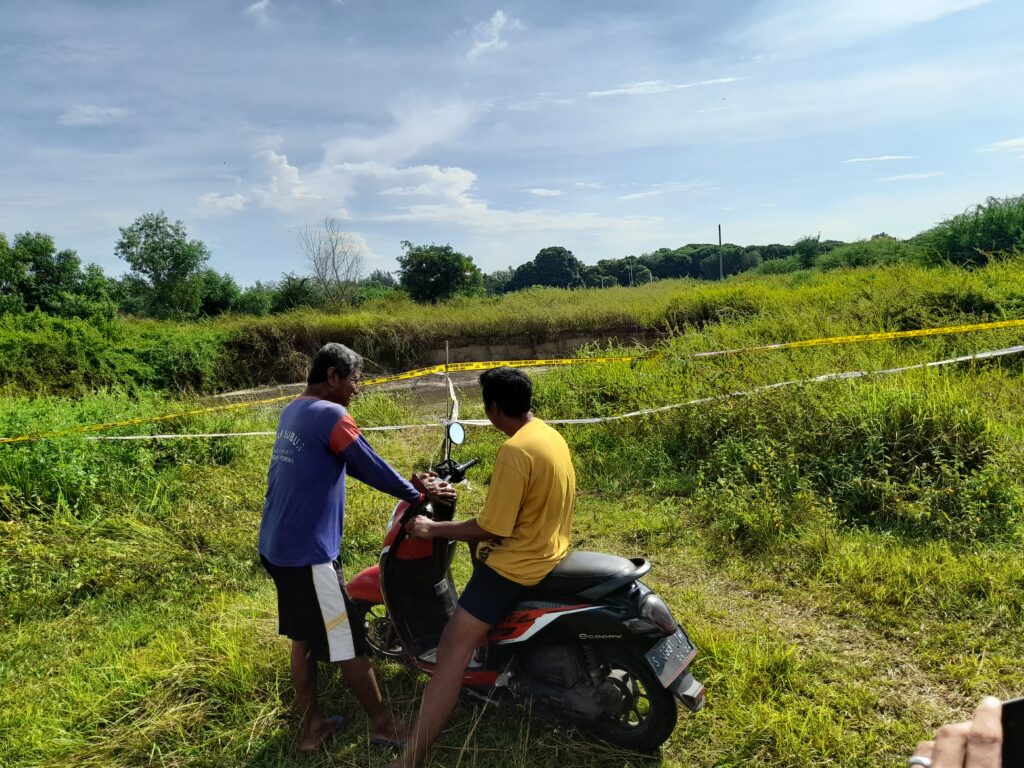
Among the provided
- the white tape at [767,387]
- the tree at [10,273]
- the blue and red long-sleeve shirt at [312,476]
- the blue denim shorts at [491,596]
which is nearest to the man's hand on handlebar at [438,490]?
the blue and red long-sleeve shirt at [312,476]

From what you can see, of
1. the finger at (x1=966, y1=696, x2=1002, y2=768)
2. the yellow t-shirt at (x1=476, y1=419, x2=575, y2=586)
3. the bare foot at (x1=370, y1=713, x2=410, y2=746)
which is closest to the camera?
the finger at (x1=966, y1=696, x2=1002, y2=768)

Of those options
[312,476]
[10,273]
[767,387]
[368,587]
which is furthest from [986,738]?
[10,273]

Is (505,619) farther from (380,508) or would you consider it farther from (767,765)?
(380,508)

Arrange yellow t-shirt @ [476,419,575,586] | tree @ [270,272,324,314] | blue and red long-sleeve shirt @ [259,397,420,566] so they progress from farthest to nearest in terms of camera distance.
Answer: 1. tree @ [270,272,324,314]
2. blue and red long-sleeve shirt @ [259,397,420,566]
3. yellow t-shirt @ [476,419,575,586]

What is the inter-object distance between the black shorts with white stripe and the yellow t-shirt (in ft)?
2.03

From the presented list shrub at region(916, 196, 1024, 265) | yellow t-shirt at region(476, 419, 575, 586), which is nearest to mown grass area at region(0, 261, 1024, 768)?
yellow t-shirt at region(476, 419, 575, 586)

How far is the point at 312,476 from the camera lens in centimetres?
257

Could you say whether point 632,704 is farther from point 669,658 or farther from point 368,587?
point 368,587

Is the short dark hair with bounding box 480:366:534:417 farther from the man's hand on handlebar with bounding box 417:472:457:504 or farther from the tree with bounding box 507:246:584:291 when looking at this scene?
the tree with bounding box 507:246:584:291

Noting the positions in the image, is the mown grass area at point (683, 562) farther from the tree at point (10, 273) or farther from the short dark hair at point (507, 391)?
the tree at point (10, 273)

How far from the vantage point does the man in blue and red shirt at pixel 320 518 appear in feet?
8.39

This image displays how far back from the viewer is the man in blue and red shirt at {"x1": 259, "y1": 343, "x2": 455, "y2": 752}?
256 centimetres

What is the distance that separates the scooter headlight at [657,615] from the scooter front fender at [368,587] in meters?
1.25

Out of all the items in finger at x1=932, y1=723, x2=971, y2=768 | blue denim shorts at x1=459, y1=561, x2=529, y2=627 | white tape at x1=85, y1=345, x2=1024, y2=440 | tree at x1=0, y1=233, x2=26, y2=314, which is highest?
tree at x1=0, y1=233, x2=26, y2=314
